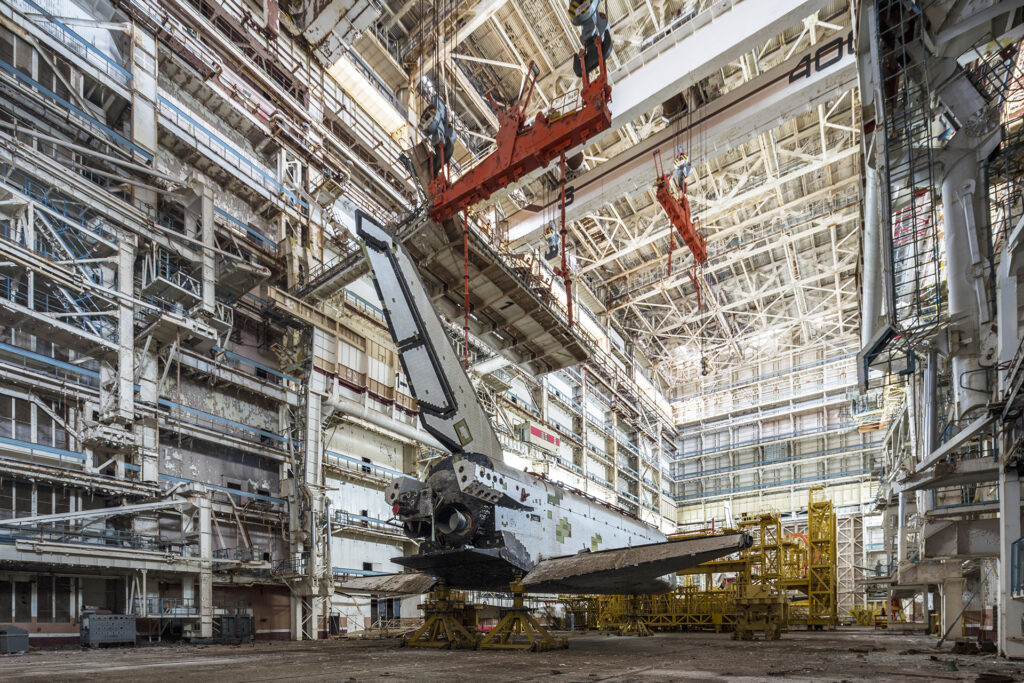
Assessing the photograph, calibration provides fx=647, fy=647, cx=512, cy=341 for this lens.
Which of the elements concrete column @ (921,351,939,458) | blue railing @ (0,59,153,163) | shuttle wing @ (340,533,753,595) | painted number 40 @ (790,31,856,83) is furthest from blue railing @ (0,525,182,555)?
painted number 40 @ (790,31,856,83)

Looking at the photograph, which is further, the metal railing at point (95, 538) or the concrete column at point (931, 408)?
the metal railing at point (95, 538)

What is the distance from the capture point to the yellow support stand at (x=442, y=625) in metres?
10.8

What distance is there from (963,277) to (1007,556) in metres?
4.33

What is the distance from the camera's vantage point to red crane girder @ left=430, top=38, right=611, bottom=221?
13.3 metres

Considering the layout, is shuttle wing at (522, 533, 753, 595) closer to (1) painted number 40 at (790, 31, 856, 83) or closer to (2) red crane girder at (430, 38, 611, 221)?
(2) red crane girder at (430, 38, 611, 221)

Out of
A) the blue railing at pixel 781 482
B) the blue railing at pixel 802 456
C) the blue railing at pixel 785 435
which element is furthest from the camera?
the blue railing at pixel 785 435

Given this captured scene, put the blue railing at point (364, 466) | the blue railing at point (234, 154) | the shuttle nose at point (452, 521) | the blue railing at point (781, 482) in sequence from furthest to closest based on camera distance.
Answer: the blue railing at point (781, 482), the blue railing at point (364, 466), the blue railing at point (234, 154), the shuttle nose at point (452, 521)

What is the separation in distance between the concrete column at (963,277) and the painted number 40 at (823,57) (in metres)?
6.41

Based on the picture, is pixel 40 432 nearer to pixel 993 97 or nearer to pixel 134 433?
pixel 134 433

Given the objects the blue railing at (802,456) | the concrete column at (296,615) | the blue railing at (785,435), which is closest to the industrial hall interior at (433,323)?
the concrete column at (296,615)

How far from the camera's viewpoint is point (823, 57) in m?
15.7

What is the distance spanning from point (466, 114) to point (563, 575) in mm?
23874

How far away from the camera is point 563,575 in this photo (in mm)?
9750

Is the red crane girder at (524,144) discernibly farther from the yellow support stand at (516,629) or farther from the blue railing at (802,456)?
the blue railing at (802,456)
